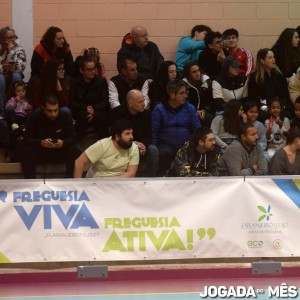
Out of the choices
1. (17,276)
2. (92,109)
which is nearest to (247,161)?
(92,109)

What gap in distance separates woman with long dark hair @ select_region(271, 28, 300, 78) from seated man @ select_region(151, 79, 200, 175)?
2.34 m

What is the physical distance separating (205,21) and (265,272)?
565 centimetres

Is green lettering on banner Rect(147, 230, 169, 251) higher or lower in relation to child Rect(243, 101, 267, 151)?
lower

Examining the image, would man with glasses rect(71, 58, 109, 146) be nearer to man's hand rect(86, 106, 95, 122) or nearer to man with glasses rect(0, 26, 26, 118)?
man's hand rect(86, 106, 95, 122)

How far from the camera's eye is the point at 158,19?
14281mm

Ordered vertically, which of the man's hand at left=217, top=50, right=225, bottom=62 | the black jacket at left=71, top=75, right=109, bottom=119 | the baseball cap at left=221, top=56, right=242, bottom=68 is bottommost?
the black jacket at left=71, top=75, right=109, bottom=119

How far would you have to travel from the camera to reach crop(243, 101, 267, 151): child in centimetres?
1232

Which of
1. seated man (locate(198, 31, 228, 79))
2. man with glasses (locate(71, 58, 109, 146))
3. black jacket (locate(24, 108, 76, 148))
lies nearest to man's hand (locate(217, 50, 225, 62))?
seated man (locate(198, 31, 228, 79))

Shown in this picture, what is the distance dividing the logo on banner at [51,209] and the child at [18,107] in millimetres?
2738

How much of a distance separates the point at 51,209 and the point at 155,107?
3.08m

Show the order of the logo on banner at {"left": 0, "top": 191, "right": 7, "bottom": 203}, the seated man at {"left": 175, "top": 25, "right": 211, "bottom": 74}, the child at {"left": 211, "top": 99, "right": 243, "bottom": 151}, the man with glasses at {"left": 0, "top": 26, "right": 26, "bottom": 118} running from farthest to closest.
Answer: the seated man at {"left": 175, "top": 25, "right": 211, "bottom": 74}, the man with glasses at {"left": 0, "top": 26, "right": 26, "bottom": 118}, the child at {"left": 211, "top": 99, "right": 243, "bottom": 151}, the logo on banner at {"left": 0, "top": 191, "right": 7, "bottom": 203}

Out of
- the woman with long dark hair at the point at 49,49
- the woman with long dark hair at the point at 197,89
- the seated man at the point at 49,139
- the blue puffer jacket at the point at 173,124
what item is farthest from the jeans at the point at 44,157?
A: the woman with long dark hair at the point at 197,89

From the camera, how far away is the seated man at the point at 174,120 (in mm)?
12109

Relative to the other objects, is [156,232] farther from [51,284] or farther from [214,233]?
[51,284]
